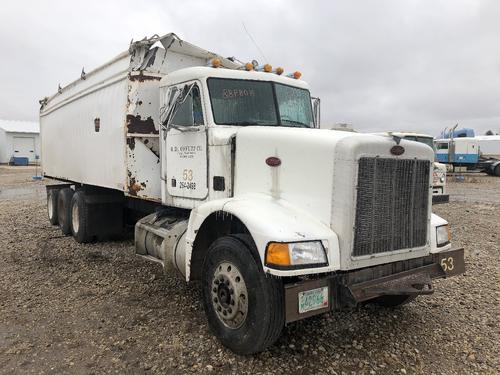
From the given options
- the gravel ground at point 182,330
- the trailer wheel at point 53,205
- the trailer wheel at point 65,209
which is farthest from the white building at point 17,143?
the gravel ground at point 182,330

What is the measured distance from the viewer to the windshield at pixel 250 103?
15.7ft

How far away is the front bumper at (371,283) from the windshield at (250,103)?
213 centimetres

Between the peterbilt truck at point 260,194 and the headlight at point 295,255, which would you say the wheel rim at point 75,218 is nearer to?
the peterbilt truck at point 260,194

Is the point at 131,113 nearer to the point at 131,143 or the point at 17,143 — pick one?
the point at 131,143

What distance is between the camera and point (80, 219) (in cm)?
795

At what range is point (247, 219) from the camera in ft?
11.5

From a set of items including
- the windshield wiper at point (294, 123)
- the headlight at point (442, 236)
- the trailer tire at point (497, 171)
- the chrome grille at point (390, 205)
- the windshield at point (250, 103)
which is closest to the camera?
the chrome grille at point (390, 205)

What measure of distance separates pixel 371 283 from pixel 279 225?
37.2 inches

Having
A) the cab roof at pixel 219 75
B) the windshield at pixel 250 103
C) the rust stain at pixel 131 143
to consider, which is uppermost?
the cab roof at pixel 219 75

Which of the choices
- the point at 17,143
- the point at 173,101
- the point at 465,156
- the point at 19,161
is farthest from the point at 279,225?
the point at 17,143

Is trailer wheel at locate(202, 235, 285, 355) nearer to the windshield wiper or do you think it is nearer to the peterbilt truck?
the peterbilt truck

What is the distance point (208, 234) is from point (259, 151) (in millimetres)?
1045

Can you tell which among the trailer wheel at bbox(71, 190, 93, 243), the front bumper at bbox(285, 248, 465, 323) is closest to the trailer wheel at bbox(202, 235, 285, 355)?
the front bumper at bbox(285, 248, 465, 323)

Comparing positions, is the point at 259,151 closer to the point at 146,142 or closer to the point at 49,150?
the point at 146,142
